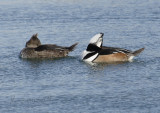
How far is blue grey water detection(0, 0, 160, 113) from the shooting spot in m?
11.2

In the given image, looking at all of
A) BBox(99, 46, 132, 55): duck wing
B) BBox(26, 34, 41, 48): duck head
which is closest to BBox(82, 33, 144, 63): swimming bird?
BBox(99, 46, 132, 55): duck wing

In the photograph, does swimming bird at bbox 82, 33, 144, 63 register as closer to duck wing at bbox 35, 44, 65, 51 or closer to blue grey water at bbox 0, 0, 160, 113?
blue grey water at bbox 0, 0, 160, 113

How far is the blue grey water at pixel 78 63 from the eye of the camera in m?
11.2

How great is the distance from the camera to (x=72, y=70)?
1434 centimetres

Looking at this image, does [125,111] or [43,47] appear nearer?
[125,111]

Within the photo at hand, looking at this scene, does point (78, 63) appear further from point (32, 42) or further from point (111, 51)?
point (32, 42)

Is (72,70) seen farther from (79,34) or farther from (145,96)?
(79,34)

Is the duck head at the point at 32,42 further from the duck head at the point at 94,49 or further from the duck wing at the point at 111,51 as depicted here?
the duck wing at the point at 111,51

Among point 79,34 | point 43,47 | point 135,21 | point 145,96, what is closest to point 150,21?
point 135,21

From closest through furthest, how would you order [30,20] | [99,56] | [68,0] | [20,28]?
[99,56]
[20,28]
[30,20]
[68,0]

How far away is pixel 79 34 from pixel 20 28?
2.46m

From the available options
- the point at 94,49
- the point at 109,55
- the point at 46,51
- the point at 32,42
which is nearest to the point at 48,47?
the point at 46,51

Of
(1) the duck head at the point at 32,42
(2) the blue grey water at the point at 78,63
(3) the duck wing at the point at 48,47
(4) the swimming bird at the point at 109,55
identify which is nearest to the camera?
(2) the blue grey water at the point at 78,63

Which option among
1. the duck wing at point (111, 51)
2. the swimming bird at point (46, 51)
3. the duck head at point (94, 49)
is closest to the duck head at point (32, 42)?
the swimming bird at point (46, 51)
